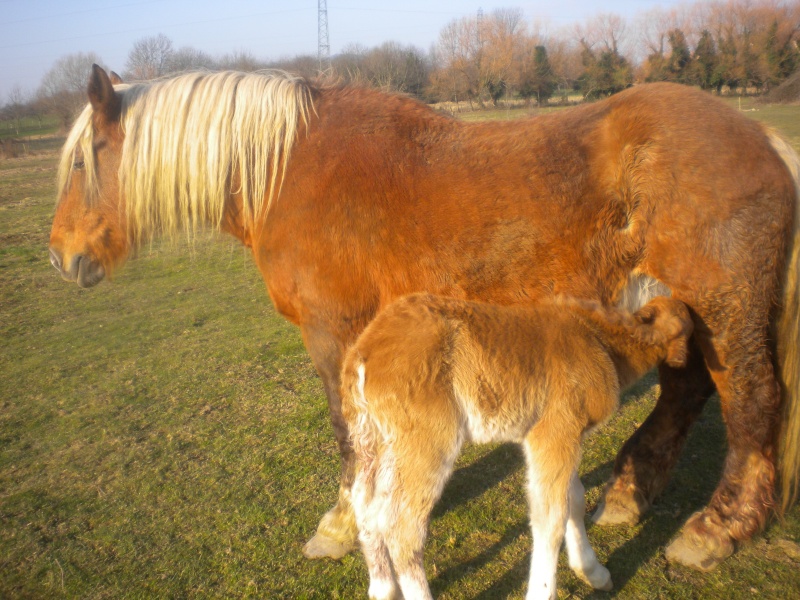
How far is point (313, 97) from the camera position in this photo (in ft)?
11.0

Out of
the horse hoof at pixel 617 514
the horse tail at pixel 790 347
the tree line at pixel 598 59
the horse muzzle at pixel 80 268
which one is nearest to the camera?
the horse tail at pixel 790 347

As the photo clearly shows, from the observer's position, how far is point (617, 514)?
11.2ft

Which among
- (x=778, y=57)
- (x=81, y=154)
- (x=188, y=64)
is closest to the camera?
(x=81, y=154)

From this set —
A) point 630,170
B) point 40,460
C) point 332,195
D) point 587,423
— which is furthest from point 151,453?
point 630,170

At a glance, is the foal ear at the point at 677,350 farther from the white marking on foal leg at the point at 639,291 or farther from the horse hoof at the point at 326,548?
the horse hoof at the point at 326,548

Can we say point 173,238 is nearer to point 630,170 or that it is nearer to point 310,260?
point 310,260

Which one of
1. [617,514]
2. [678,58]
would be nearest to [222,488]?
[617,514]

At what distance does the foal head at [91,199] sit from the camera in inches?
136

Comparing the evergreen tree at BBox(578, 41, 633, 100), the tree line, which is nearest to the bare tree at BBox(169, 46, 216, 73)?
the tree line

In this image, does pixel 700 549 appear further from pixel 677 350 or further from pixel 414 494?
pixel 414 494

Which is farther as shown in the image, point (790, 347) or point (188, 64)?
point (188, 64)

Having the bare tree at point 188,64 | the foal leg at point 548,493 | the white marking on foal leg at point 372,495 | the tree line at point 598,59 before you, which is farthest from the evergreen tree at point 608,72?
the white marking on foal leg at point 372,495

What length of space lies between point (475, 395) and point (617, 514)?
1.56m

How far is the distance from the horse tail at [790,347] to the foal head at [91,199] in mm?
3565
